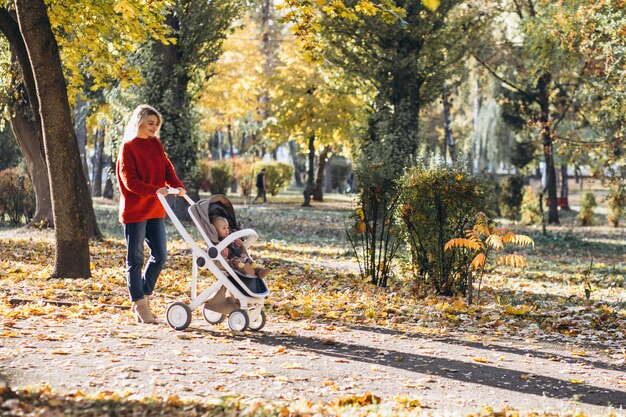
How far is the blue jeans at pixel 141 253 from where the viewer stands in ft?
27.0

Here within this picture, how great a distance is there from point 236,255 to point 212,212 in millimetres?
465

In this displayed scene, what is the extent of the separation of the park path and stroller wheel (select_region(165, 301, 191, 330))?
0.09m

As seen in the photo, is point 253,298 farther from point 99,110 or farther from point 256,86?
point 256,86

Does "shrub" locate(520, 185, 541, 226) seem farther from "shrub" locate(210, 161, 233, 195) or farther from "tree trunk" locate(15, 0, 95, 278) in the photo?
"tree trunk" locate(15, 0, 95, 278)

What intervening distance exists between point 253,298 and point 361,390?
221cm

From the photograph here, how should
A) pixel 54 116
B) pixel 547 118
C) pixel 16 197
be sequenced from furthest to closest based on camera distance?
pixel 547 118
pixel 16 197
pixel 54 116

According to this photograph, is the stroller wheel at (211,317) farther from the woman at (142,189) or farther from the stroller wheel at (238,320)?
the woman at (142,189)

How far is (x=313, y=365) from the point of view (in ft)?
22.4

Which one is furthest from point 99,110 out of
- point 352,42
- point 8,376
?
point 8,376

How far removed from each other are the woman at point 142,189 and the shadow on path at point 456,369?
812 mm

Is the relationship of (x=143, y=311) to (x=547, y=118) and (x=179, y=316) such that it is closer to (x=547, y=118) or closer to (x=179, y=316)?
(x=179, y=316)

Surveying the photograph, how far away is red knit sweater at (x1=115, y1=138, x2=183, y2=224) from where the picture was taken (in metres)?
8.02

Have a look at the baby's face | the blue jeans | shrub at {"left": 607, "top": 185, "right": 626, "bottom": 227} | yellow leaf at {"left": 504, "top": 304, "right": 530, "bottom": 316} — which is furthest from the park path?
shrub at {"left": 607, "top": 185, "right": 626, "bottom": 227}

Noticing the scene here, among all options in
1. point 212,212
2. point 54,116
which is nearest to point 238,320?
point 212,212
